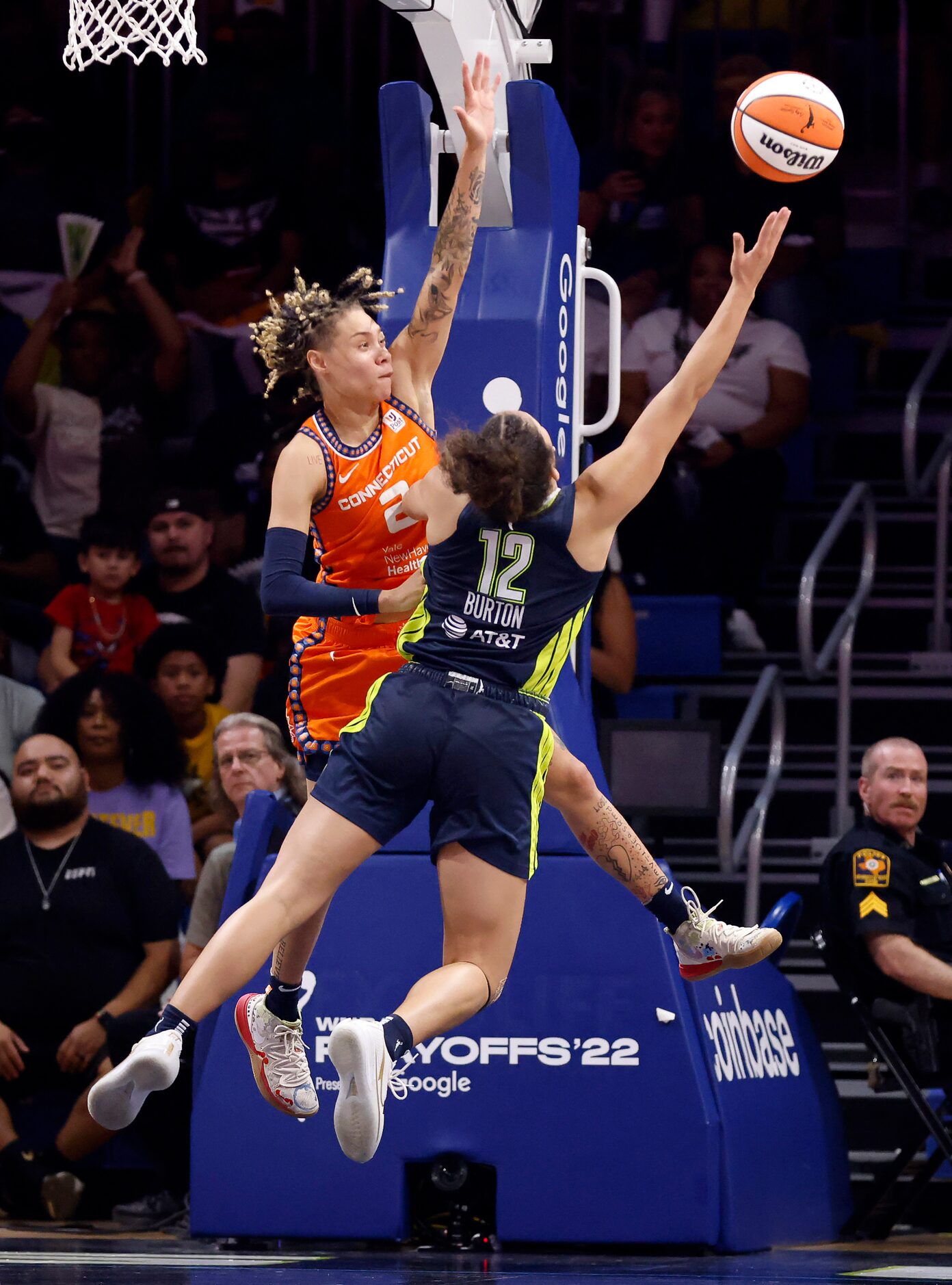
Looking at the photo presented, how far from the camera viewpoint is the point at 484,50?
6.67 m

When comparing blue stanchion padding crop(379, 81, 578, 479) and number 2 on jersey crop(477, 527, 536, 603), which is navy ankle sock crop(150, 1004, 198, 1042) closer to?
number 2 on jersey crop(477, 527, 536, 603)

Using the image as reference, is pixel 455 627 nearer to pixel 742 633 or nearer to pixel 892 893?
pixel 892 893

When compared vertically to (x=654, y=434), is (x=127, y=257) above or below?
above

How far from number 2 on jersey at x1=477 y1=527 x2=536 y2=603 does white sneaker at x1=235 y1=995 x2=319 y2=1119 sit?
137 centimetres

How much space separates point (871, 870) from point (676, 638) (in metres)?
3.40

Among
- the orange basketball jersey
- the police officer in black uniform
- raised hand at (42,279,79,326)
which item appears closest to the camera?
the orange basketball jersey

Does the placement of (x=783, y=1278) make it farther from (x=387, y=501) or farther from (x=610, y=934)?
(x=387, y=501)

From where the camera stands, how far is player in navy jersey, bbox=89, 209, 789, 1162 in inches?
196

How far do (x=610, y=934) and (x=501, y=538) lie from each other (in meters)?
2.15

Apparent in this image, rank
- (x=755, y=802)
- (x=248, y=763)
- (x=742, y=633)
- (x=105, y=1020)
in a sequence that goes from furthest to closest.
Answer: (x=742, y=633) < (x=755, y=802) < (x=248, y=763) < (x=105, y=1020)

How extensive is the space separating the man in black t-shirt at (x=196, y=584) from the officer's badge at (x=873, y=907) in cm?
368

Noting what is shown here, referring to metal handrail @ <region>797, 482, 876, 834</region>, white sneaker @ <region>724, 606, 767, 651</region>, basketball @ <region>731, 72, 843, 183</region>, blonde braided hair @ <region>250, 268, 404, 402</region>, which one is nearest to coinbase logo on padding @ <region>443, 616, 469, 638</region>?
blonde braided hair @ <region>250, 268, 404, 402</region>

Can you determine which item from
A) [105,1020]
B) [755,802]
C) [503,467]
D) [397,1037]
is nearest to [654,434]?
[503,467]

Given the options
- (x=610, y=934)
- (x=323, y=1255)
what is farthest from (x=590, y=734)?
(x=323, y=1255)
